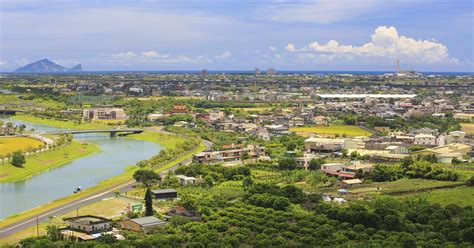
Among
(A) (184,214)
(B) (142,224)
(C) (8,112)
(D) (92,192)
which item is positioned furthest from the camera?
(C) (8,112)

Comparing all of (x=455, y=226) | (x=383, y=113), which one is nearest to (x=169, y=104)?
(x=383, y=113)

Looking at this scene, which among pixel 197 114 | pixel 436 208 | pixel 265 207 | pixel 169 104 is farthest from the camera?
pixel 169 104

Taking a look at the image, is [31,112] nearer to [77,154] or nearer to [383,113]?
[77,154]

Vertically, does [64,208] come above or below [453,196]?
below

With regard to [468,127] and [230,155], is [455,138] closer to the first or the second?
[468,127]

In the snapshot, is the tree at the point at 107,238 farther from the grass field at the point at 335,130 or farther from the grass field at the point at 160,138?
the grass field at the point at 335,130

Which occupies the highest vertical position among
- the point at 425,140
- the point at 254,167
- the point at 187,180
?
the point at 425,140

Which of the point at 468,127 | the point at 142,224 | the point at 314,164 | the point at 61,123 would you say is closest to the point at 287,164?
the point at 314,164
